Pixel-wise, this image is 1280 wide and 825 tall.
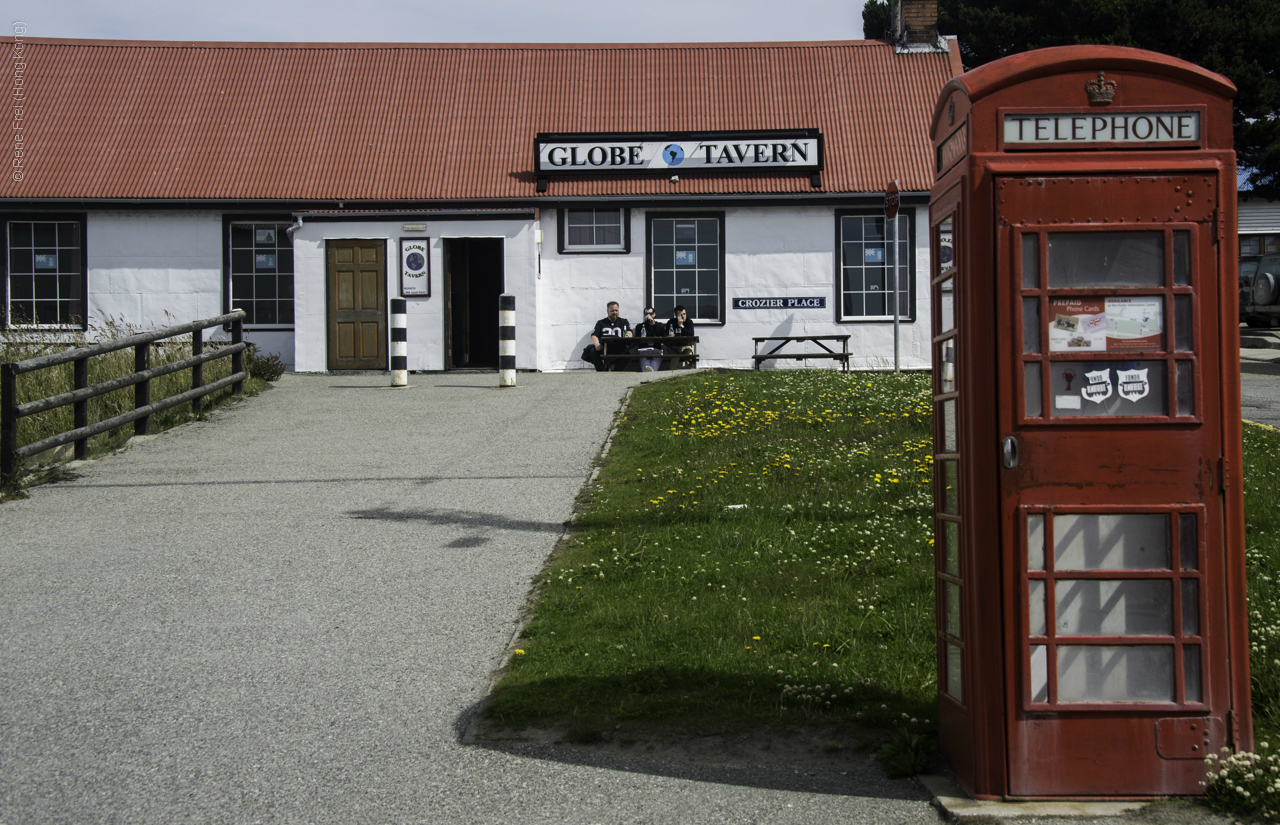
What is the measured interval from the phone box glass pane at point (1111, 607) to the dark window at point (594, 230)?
64.0ft

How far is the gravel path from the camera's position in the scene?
413 cm

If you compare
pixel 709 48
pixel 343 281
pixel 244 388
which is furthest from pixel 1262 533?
pixel 709 48

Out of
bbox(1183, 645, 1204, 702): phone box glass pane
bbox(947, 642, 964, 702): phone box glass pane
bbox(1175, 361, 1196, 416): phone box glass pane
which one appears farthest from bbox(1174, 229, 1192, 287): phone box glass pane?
bbox(947, 642, 964, 702): phone box glass pane

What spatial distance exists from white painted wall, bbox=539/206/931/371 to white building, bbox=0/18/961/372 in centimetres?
4

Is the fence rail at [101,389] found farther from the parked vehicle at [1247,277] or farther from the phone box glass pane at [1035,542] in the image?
the parked vehicle at [1247,277]

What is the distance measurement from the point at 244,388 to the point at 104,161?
960cm

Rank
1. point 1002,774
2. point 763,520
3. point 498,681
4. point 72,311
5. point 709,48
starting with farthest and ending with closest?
point 709,48, point 72,311, point 763,520, point 498,681, point 1002,774

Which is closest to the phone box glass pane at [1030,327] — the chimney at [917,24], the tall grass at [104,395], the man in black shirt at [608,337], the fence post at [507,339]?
the tall grass at [104,395]

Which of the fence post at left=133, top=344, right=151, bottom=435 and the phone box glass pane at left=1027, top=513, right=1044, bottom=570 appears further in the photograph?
the fence post at left=133, top=344, right=151, bottom=435

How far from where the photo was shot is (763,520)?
818 centimetres

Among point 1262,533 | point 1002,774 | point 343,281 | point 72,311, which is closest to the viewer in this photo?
point 1002,774

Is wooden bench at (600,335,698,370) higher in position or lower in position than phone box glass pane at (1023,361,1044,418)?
higher

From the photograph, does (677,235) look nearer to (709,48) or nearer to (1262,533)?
(709,48)

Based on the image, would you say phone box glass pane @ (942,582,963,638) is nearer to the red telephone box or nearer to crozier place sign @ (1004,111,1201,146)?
the red telephone box
